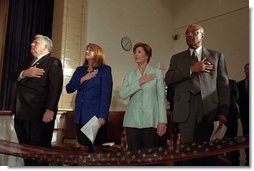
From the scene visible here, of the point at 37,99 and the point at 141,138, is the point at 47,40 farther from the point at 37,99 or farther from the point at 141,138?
the point at 141,138

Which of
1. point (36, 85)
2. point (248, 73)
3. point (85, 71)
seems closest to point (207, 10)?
point (248, 73)

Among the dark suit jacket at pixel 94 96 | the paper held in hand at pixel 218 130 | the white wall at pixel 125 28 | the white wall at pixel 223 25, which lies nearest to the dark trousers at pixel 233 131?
the paper held in hand at pixel 218 130

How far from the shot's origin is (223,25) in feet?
4.71

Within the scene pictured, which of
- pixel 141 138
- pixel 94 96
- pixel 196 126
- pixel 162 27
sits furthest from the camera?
pixel 162 27

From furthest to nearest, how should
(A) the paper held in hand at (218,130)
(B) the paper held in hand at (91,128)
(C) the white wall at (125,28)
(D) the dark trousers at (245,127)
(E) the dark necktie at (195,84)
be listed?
(C) the white wall at (125,28) < (B) the paper held in hand at (91,128) < (E) the dark necktie at (195,84) < (A) the paper held in hand at (218,130) < (D) the dark trousers at (245,127)

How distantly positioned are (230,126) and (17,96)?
1.04m

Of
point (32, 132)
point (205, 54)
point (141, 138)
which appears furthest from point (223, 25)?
point (32, 132)

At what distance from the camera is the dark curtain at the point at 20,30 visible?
1.50 meters

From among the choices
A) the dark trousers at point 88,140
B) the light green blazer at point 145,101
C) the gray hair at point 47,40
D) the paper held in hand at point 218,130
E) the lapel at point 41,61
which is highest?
the gray hair at point 47,40

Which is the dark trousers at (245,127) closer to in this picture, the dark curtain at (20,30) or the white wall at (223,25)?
the white wall at (223,25)

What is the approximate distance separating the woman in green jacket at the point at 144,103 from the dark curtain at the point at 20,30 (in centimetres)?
61

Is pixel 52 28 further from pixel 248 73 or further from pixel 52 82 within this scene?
pixel 248 73

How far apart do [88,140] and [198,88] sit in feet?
1.88

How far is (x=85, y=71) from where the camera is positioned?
1474mm
